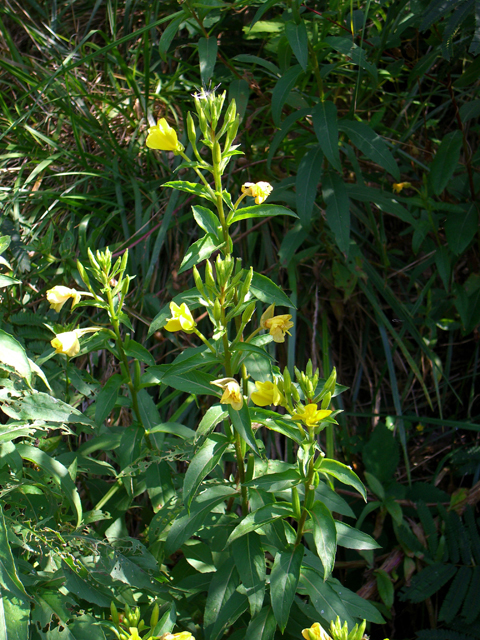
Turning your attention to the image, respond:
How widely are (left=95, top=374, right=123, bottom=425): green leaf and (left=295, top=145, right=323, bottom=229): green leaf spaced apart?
2.58ft

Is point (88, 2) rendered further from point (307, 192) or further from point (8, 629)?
point (8, 629)

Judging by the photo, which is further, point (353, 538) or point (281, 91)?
point (281, 91)

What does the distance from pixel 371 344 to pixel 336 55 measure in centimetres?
125

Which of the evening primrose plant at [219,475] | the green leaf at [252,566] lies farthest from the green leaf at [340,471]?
the green leaf at [252,566]

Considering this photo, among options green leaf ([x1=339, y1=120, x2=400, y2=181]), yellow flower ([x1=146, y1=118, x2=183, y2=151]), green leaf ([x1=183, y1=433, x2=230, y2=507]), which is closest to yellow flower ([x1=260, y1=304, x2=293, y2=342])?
green leaf ([x1=183, y1=433, x2=230, y2=507])

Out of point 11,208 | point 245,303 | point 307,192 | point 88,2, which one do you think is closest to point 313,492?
point 245,303

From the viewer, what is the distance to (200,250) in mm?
1072

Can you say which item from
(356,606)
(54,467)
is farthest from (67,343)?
(356,606)

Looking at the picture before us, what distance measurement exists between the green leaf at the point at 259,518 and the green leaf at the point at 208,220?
0.55 metres

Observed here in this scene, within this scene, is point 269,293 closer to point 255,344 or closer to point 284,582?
point 255,344

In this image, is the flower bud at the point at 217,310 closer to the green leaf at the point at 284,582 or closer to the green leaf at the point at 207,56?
the green leaf at the point at 284,582

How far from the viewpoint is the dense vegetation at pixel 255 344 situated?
1.06 metres

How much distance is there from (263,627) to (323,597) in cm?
13

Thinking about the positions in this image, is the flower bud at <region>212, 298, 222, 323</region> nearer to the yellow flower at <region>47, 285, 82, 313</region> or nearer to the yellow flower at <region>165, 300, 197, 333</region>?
the yellow flower at <region>165, 300, 197, 333</region>
